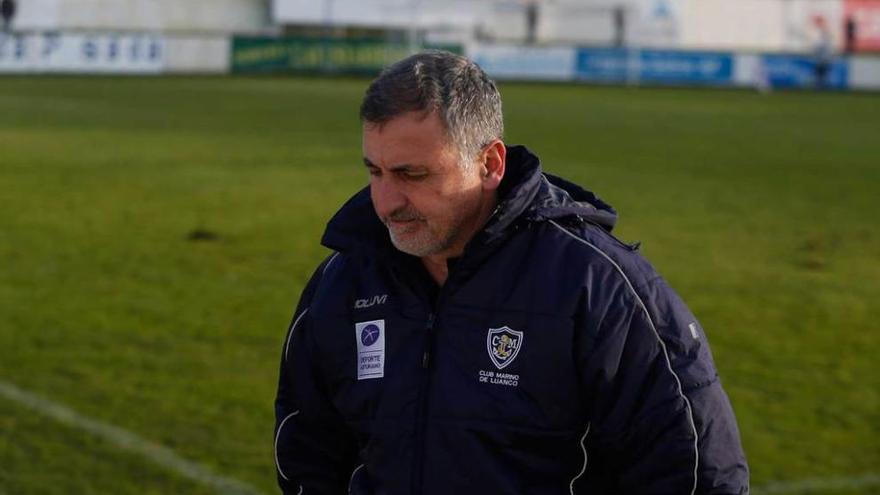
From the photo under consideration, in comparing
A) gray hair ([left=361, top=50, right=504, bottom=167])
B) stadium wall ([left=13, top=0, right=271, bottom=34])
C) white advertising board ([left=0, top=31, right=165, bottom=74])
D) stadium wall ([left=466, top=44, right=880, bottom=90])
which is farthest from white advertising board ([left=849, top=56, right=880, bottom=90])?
gray hair ([left=361, top=50, right=504, bottom=167])

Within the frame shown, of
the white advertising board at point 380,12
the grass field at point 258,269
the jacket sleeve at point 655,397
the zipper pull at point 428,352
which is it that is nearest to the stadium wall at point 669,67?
the white advertising board at point 380,12

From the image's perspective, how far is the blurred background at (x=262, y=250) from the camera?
712cm

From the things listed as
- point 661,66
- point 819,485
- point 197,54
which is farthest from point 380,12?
point 819,485

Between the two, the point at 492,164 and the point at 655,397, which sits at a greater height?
the point at 492,164

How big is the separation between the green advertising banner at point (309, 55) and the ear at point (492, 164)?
4407cm

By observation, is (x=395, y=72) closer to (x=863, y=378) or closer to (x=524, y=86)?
(x=863, y=378)

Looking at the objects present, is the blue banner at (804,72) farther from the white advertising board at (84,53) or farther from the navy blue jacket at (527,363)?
the navy blue jacket at (527,363)

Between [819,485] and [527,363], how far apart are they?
3.93 m

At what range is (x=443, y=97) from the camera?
294cm

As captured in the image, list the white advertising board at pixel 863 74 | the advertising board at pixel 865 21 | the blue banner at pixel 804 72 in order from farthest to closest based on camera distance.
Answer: the advertising board at pixel 865 21 < the blue banner at pixel 804 72 < the white advertising board at pixel 863 74

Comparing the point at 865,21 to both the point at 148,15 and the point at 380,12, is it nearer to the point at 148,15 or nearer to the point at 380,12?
the point at 380,12

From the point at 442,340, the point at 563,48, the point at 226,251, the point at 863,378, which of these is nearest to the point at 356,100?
the point at 563,48

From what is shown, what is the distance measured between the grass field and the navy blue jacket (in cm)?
339

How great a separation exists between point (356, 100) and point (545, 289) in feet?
101
